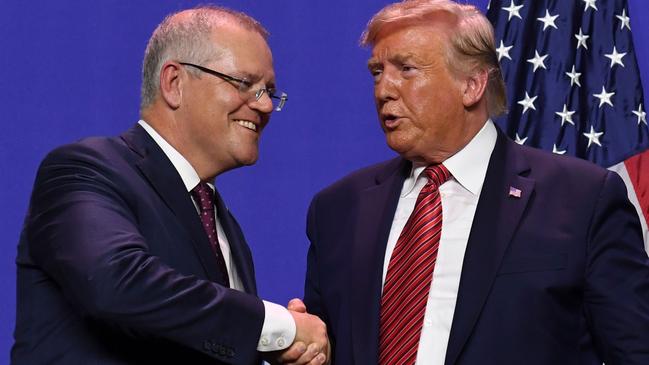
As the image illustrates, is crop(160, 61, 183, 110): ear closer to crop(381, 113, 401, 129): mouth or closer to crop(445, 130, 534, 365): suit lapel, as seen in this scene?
crop(381, 113, 401, 129): mouth

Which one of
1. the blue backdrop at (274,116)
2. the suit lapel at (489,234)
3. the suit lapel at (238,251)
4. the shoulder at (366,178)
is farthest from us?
the blue backdrop at (274,116)

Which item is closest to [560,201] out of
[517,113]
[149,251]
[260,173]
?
[149,251]

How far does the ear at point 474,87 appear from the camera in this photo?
2494mm

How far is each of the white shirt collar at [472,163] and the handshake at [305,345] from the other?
0.41 meters

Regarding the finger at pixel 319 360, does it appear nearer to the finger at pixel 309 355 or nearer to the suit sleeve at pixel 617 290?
the finger at pixel 309 355

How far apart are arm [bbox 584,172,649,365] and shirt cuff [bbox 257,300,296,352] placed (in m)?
0.63

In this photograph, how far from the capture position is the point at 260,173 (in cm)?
359

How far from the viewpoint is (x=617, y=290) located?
2.22 meters

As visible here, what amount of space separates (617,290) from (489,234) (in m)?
0.29

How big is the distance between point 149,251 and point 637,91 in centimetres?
191

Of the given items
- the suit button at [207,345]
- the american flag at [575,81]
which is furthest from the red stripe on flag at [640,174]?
the suit button at [207,345]

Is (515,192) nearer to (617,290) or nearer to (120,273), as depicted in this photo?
(617,290)

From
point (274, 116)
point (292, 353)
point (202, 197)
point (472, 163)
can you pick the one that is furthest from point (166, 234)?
point (274, 116)

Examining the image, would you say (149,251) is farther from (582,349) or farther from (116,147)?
(582,349)
